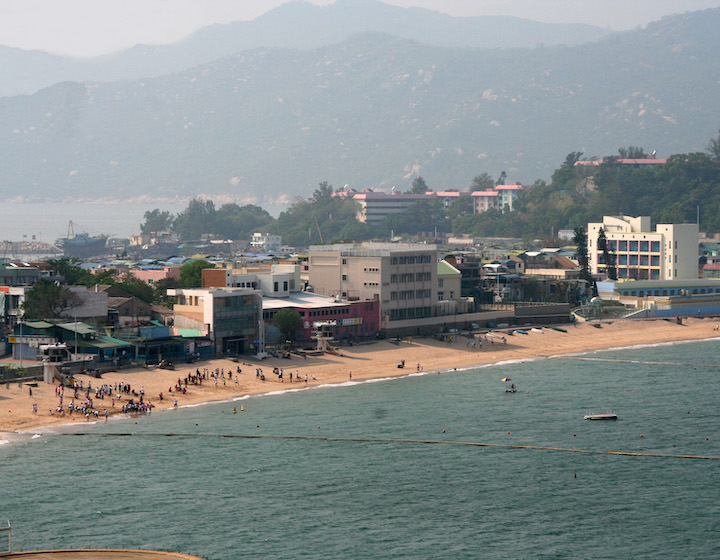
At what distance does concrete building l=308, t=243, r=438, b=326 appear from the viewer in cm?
11950

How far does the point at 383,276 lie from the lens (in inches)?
4692

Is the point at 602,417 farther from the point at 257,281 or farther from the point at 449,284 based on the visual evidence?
the point at 449,284

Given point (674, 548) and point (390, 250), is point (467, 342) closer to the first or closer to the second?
point (390, 250)

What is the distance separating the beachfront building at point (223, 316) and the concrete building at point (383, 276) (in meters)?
16.5

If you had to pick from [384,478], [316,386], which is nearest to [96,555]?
[384,478]

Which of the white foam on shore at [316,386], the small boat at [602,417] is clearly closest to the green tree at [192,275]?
the white foam on shore at [316,386]

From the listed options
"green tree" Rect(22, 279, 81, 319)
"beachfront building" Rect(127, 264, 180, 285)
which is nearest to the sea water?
"green tree" Rect(22, 279, 81, 319)

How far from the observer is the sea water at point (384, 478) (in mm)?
55000

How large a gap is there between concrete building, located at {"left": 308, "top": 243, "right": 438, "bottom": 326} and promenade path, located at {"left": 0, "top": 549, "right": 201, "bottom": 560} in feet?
228

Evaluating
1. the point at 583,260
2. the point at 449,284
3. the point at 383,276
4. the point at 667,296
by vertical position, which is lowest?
the point at 667,296

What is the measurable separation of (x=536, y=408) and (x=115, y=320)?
39.6m

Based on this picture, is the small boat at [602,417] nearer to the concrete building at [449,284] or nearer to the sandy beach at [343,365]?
the sandy beach at [343,365]

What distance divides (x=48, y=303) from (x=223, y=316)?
14777mm

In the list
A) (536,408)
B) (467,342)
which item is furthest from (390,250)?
(536,408)
